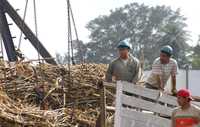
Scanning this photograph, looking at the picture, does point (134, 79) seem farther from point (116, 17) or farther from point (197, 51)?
point (116, 17)

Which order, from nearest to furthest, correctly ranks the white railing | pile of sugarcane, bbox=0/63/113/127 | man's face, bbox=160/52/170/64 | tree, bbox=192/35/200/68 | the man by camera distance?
the man → the white railing → pile of sugarcane, bbox=0/63/113/127 → man's face, bbox=160/52/170/64 → tree, bbox=192/35/200/68

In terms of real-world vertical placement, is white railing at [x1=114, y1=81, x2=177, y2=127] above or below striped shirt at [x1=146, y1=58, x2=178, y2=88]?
below

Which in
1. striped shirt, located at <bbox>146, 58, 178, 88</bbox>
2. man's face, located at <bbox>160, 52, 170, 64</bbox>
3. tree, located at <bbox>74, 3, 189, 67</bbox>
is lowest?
striped shirt, located at <bbox>146, 58, 178, 88</bbox>

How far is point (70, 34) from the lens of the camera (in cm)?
771

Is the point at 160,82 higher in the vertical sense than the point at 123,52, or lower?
lower

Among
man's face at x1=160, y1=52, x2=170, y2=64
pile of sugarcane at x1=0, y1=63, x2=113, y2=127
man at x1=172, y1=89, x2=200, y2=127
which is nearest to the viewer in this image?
man at x1=172, y1=89, x2=200, y2=127

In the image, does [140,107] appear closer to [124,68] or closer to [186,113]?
[124,68]

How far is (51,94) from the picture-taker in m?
8.05

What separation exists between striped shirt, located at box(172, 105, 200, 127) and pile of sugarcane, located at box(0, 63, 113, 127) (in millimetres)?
1761

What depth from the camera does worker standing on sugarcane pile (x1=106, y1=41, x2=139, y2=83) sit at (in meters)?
7.43

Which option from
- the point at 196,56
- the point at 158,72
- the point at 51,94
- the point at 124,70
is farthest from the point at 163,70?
the point at 196,56

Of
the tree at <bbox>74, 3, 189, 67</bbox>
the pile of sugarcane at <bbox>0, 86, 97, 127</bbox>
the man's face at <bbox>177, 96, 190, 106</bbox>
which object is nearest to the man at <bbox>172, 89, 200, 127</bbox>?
the man's face at <bbox>177, 96, 190, 106</bbox>

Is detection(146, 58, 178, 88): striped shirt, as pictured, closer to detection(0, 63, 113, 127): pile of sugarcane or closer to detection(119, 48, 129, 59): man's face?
detection(119, 48, 129, 59): man's face

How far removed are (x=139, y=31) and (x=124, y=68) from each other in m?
55.7
